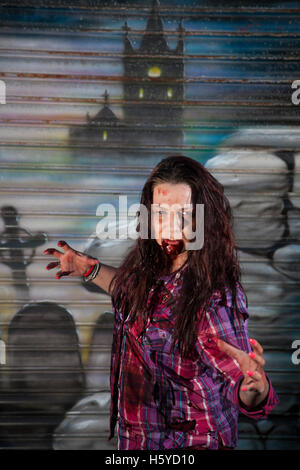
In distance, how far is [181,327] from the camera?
229 centimetres

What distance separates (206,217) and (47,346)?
1.84 metres

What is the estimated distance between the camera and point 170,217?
233 cm

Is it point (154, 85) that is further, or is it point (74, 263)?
point (154, 85)

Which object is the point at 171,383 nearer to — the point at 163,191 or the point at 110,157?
the point at 163,191

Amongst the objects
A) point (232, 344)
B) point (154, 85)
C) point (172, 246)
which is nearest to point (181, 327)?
point (232, 344)

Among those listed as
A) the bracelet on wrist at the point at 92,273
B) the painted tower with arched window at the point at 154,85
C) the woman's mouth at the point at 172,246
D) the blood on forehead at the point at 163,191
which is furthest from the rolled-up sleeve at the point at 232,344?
the painted tower with arched window at the point at 154,85

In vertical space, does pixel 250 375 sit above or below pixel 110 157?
below

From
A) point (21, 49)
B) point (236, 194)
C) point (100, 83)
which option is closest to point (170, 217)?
point (236, 194)

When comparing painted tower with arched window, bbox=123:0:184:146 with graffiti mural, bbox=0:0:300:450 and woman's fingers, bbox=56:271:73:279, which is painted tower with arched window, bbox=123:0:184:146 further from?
woman's fingers, bbox=56:271:73:279

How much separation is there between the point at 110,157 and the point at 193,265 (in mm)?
1333

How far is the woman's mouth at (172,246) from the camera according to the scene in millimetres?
2367

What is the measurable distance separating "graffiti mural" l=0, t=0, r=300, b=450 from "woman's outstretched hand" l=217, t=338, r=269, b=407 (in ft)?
4.44

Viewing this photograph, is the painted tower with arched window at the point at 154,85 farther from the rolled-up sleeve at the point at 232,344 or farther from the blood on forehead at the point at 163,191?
the rolled-up sleeve at the point at 232,344

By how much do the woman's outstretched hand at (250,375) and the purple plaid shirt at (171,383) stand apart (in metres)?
0.20
